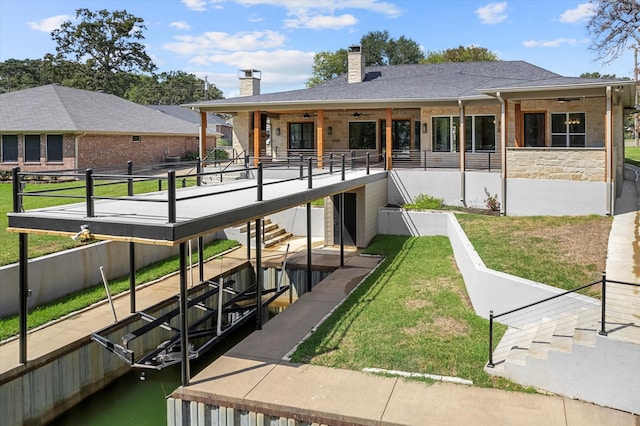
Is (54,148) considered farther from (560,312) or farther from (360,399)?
(560,312)

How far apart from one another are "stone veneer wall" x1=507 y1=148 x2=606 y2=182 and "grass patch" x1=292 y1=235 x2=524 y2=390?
13.7ft

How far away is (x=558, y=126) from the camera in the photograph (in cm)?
1802

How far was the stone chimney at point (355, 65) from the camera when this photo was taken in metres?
24.2

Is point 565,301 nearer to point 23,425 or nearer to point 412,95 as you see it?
point 23,425

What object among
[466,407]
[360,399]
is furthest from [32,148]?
[466,407]

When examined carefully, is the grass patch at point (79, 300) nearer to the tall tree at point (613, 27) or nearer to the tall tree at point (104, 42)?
the tall tree at point (613, 27)

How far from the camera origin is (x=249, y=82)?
25.0 m

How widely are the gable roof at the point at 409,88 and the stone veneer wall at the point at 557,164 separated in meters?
2.09

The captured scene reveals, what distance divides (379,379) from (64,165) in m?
24.3

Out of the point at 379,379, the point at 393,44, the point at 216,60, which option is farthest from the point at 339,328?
the point at 216,60

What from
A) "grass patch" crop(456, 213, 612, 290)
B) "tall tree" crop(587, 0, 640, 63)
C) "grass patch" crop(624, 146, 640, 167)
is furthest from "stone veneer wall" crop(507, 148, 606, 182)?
"tall tree" crop(587, 0, 640, 63)

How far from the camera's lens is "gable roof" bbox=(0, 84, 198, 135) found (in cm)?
2664

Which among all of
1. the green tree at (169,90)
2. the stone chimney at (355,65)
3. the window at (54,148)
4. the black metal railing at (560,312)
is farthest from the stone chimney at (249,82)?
the green tree at (169,90)

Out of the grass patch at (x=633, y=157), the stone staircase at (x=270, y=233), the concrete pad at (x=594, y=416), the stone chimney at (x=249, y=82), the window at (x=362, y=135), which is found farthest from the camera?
the grass patch at (x=633, y=157)
